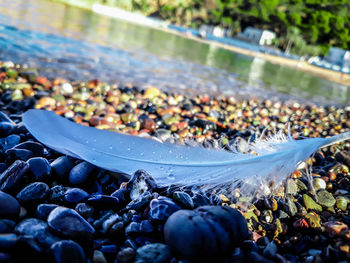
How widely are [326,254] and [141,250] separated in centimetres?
79

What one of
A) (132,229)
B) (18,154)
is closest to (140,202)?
(132,229)

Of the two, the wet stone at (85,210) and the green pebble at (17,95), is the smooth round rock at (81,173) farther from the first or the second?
the green pebble at (17,95)

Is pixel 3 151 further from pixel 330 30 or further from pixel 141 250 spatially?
pixel 330 30

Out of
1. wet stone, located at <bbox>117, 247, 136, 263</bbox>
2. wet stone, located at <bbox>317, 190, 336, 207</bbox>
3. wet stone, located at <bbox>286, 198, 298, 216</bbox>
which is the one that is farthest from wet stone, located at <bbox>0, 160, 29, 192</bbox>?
wet stone, located at <bbox>317, 190, 336, 207</bbox>

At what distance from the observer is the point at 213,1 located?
6331 cm

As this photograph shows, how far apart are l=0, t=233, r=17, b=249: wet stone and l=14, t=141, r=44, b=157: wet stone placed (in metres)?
0.92

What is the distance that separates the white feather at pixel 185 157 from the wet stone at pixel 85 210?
35cm

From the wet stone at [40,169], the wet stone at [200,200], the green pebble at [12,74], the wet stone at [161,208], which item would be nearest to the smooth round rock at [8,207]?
the wet stone at [40,169]

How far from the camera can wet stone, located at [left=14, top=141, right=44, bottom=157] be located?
68.8 inches

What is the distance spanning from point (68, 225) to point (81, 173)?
1.79ft

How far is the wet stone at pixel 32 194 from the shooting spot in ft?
4.09

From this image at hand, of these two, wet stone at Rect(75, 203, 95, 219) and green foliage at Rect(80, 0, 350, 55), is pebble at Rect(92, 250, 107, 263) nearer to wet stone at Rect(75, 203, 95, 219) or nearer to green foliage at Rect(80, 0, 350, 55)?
wet stone at Rect(75, 203, 95, 219)

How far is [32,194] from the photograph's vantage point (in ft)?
4.17

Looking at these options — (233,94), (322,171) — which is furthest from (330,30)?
(322,171)
